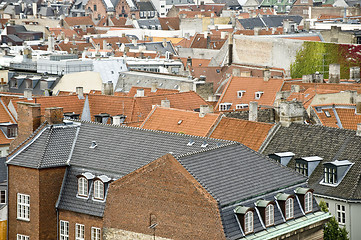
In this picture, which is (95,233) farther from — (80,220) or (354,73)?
(354,73)

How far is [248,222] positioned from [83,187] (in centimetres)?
1022

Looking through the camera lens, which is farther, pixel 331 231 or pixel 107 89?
pixel 107 89

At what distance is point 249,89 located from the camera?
3821 inches

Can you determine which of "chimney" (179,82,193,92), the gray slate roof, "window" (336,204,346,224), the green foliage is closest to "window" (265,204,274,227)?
the green foliage

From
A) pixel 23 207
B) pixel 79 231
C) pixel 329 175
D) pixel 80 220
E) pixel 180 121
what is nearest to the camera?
pixel 80 220

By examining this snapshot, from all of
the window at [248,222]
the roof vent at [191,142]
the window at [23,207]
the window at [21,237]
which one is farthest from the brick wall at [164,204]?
the window at [21,237]

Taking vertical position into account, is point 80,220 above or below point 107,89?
below

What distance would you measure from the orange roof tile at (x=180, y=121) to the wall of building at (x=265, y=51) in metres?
40.7

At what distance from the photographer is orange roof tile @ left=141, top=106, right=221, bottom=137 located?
70.8 metres

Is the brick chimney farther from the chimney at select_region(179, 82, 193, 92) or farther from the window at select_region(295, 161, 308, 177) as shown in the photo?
the chimney at select_region(179, 82, 193, 92)

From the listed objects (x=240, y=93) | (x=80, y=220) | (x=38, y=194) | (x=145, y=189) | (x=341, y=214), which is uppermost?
(x=145, y=189)

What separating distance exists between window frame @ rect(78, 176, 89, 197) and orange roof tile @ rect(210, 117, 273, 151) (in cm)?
1587

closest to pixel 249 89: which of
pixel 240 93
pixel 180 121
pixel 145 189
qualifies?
pixel 240 93

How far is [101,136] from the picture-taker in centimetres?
5566
